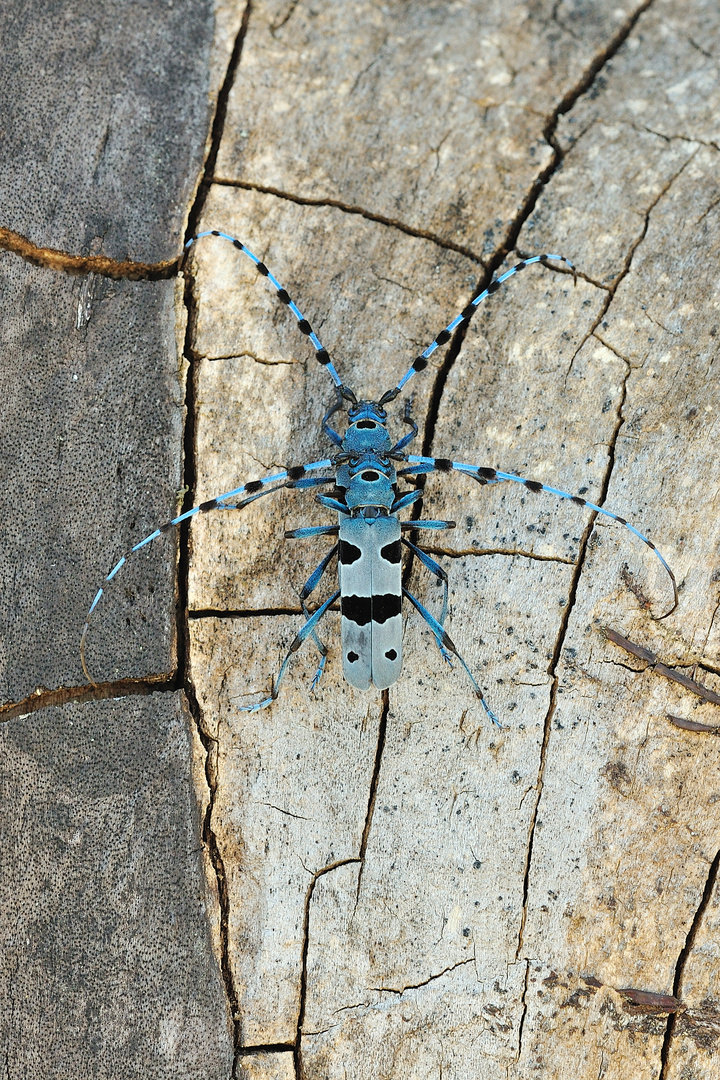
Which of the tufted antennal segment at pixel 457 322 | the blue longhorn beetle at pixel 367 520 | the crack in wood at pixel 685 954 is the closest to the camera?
the crack in wood at pixel 685 954

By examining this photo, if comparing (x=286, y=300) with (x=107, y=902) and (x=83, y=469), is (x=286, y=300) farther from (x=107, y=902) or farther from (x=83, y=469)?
(x=107, y=902)

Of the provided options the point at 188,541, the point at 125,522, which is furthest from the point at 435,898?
the point at 125,522

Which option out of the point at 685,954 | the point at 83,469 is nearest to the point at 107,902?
the point at 83,469

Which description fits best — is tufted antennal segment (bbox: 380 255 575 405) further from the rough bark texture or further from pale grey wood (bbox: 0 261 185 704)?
pale grey wood (bbox: 0 261 185 704)

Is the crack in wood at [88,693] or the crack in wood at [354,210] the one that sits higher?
the crack in wood at [354,210]

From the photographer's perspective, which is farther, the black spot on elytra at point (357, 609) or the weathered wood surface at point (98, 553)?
the black spot on elytra at point (357, 609)

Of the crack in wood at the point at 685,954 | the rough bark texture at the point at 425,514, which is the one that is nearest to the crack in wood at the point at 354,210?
the rough bark texture at the point at 425,514

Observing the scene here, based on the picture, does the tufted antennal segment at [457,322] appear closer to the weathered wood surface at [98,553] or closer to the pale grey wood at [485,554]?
the pale grey wood at [485,554]
